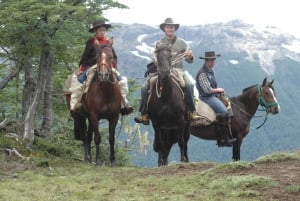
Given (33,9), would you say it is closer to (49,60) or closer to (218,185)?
(49,60)

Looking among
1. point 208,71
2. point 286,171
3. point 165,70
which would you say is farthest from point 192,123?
point 286,171

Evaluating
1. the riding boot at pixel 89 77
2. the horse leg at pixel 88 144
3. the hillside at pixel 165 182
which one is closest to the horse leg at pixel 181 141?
the hillside at pixel 165 182

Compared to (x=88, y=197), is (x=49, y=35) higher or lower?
higher

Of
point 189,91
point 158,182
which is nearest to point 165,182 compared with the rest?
point 158,182

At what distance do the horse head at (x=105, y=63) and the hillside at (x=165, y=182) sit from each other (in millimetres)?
2315

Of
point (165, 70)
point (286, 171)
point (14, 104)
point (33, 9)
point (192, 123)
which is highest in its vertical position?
point (33, 9)

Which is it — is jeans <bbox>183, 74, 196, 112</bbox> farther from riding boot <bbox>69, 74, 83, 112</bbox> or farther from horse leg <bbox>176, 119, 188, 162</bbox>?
riding boot <bbox>69, 74, 83, 112</bbox>

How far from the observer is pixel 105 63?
13.7m

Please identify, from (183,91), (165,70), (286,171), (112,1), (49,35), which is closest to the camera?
(286,171)

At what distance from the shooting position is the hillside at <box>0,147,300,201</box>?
8930mm

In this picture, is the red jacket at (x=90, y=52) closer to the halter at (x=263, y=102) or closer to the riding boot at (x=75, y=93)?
the riding boot at (x=75, y=93)

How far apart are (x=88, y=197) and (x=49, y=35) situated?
26.1 ft

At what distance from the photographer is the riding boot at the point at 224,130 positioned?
1662 centimetres

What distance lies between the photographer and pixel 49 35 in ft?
53.0
